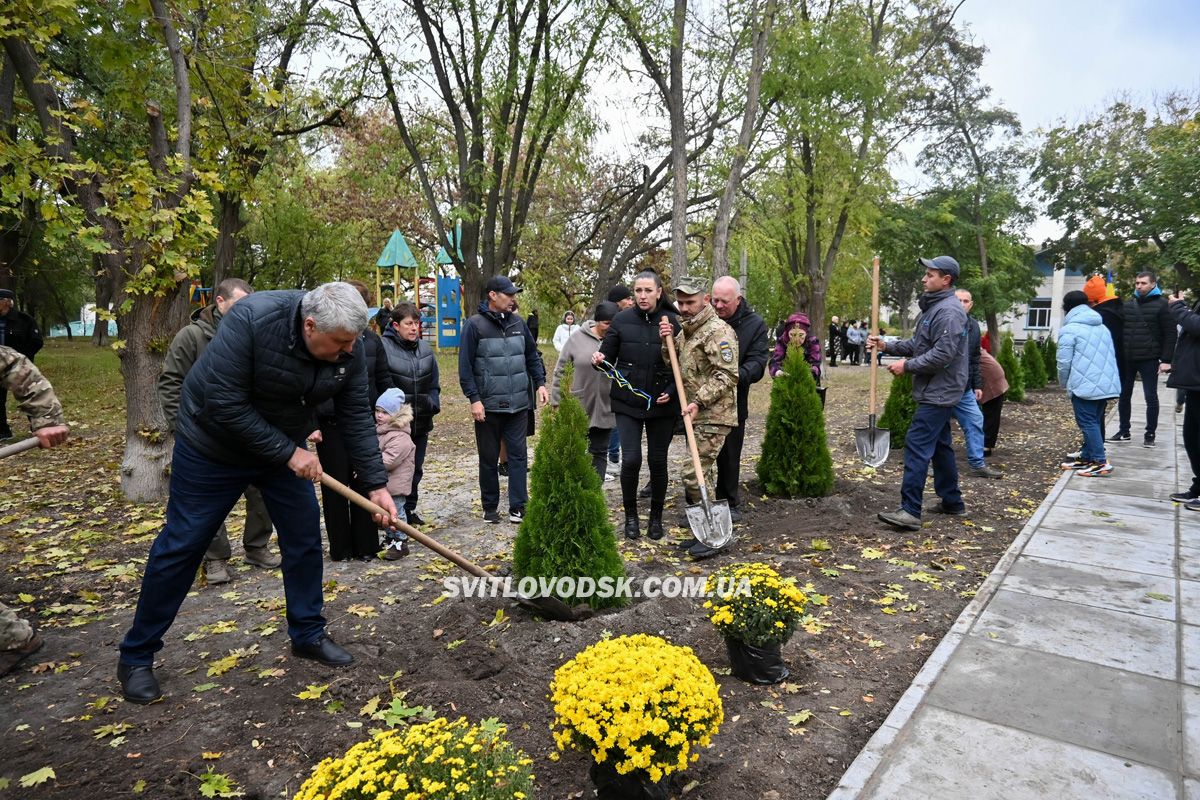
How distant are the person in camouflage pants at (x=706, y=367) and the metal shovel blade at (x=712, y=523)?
16.5 inches

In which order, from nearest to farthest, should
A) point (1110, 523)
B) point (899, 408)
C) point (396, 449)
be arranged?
point (396, 449)
point (1110, 523)
point (899, 408)

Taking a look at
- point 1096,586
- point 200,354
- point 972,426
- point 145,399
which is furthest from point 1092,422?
point 145,399

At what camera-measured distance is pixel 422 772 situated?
6.60 feet

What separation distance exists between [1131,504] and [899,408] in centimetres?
321

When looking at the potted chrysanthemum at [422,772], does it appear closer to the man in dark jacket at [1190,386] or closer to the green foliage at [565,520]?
the green foliage at [565,520]

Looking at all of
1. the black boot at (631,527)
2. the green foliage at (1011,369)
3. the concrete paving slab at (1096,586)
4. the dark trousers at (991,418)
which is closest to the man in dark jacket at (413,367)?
the black boot at (631,527)

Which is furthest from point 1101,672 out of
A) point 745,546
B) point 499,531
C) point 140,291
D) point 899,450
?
point 140,291

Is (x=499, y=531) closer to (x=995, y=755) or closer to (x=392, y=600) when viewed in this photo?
(x=392, y=600)

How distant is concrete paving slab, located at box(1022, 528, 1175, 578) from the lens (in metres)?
5.05

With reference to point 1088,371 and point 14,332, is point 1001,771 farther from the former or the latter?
point 14,332

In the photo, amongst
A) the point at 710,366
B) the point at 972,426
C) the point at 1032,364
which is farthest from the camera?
the point at 1032,364

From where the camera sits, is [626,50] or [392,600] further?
[626,50]

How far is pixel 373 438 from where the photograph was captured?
4062 mm

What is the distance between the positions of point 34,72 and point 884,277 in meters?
50.5
